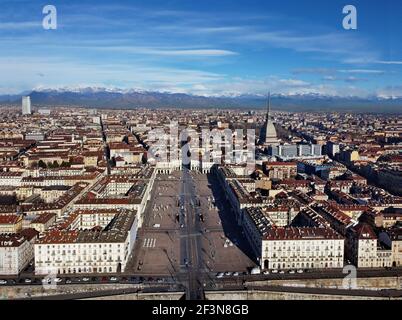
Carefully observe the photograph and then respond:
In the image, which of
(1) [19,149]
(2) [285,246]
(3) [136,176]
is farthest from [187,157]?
(2) [285,246]

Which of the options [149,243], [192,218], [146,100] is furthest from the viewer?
[146,100]

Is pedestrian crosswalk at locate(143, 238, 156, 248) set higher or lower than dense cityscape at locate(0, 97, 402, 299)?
lower

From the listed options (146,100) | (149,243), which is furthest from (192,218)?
(146,100)

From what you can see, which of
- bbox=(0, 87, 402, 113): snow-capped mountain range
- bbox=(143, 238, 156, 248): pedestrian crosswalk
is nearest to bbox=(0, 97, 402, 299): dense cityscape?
bbox=(143, 238, 156, 248): pedestrian crosswalk

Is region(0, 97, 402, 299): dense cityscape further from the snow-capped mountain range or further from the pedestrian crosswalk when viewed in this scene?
the snow-capped mountain range

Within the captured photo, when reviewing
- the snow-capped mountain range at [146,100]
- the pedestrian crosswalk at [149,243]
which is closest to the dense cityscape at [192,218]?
the pedestrian crosswalk at [149,243]

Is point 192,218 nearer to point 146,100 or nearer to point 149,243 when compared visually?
point 149,243
